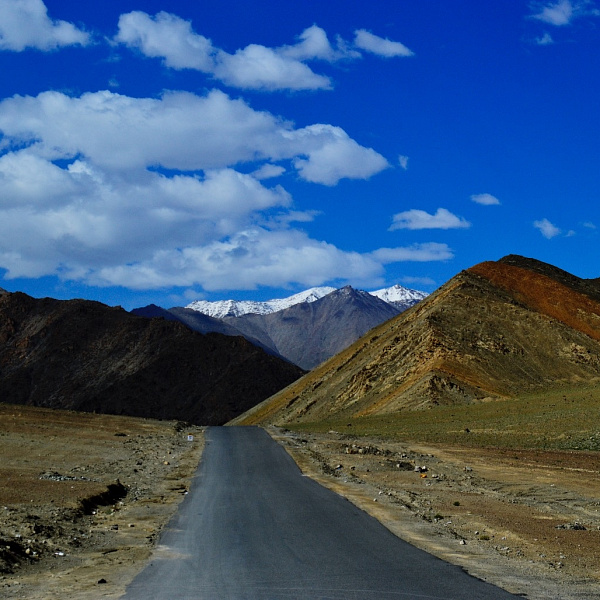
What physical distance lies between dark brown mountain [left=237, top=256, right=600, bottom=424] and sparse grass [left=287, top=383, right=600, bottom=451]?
5.76 metres

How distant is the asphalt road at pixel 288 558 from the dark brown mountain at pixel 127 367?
118791mm

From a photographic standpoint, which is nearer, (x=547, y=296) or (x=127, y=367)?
(x=547, y=296)

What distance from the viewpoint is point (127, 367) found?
509 ft

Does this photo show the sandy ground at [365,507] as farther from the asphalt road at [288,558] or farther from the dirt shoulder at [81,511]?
the asphalt road at [288,558]

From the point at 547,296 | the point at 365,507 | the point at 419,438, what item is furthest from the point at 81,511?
the point at 547,296

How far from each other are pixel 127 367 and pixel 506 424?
11702cm

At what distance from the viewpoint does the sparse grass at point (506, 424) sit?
1743 inches

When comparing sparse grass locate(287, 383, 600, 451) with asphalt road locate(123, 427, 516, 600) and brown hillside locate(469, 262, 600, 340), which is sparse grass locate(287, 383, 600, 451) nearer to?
asphalt road locate(123, 427, 516, 600)

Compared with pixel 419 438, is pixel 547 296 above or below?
above

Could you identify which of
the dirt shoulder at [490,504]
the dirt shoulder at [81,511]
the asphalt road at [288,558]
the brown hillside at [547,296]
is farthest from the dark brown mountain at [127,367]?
the asphalt road at [288,558]

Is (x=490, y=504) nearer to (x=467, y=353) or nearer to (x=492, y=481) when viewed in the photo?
(x=492, y=481)

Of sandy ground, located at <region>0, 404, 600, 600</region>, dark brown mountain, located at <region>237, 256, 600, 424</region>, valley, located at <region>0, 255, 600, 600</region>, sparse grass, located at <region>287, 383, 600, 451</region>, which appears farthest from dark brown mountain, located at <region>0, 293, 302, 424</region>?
sandy ground, located at <region>0, 404, 600, 600</region>

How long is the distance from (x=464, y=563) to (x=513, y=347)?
70.9m

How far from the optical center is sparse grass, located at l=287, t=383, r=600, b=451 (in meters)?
44.3
